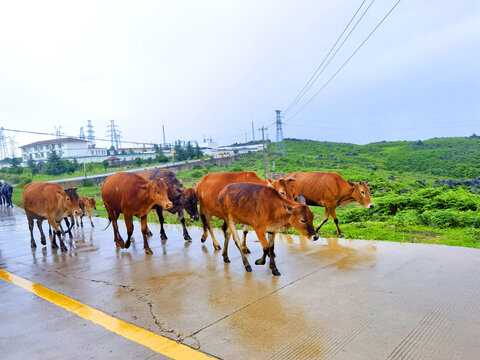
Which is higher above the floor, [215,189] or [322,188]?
[215,189]

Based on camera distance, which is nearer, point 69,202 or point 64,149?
point 69,202

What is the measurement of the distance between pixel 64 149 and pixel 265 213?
264 ft

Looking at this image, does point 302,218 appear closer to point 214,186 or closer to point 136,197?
point 214,186

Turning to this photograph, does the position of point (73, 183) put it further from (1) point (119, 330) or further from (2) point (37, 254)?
(1) point (119, 330)

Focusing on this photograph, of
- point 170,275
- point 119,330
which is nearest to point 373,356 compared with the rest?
point 119,330

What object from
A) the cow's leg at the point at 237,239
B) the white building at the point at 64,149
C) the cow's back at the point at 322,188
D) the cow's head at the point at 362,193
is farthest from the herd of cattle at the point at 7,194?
the white building at the point at 64,149

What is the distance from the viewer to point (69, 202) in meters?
8.27

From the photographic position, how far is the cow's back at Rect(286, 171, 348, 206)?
8109 millimetres

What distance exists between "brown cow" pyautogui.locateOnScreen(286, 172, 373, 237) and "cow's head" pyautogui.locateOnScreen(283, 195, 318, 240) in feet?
10.1

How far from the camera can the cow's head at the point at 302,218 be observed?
4.96 m

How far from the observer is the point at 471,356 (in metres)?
2.78

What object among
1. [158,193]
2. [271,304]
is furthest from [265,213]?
[158,193]

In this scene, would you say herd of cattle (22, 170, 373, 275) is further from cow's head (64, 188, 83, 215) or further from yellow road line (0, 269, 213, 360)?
yellow road line (0, 269, 213, 360)

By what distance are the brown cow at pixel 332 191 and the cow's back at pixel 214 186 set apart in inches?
63.6
